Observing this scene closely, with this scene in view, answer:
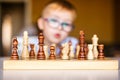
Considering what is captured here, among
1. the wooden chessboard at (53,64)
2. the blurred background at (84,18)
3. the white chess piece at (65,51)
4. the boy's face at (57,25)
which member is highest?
the blurred background at (84,18)

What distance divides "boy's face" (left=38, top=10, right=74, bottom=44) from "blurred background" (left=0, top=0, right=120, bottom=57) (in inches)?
90.5

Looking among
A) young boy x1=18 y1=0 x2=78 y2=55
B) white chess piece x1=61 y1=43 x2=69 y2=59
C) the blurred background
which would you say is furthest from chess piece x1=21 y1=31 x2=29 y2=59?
the blurred background

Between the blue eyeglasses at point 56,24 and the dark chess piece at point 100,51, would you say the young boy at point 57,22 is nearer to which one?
the blue eyeglasses at point 56,24

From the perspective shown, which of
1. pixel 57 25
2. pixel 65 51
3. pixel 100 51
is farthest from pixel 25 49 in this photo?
pixel 57 25

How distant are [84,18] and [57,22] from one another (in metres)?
2.59

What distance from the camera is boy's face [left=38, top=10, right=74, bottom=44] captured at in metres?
1.99

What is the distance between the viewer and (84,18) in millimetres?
4566

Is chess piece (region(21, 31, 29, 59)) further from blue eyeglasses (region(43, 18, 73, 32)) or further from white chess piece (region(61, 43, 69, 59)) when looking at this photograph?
blue eyeglasses (region(43, 18, 73, 32))

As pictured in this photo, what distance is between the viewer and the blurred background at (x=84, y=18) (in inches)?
173

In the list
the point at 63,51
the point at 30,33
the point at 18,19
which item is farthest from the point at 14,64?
the point at 18,19

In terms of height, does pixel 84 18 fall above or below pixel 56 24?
above

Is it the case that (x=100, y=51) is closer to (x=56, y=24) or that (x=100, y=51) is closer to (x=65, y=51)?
(x=65, y=51)

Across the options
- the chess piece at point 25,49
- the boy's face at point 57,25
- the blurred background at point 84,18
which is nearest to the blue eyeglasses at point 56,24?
the boy's face at point 57,25

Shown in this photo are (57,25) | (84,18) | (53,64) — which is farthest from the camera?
(84,18)
